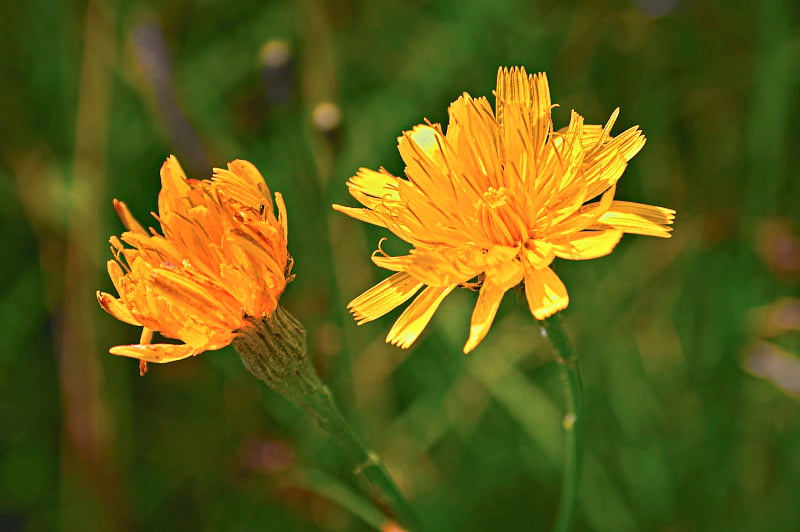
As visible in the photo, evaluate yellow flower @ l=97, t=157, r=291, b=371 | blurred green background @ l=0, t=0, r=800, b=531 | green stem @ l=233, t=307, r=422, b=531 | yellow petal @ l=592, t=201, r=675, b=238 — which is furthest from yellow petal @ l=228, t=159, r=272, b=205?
blurred green background @ l=0, t=0, r=800, b=531

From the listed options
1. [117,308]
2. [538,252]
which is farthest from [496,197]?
[117,308]

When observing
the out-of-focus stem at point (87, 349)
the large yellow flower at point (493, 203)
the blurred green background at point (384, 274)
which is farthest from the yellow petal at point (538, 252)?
the out-of-focus stem at point (87, 349)

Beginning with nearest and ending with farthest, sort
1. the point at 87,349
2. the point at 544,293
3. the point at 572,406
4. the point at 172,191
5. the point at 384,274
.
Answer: the point at 544,293 → the point at 572,406 → the point at 172,191 → the point at 87,349 → the point at 384,274

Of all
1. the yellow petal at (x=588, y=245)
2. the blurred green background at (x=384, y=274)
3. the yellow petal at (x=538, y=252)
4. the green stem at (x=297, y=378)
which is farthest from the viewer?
the blurred green background at (x=384, y=274)

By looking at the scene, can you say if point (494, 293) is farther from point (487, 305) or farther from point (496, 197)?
point (496, 197)

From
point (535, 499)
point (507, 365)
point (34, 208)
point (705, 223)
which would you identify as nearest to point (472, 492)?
point (535, 499)

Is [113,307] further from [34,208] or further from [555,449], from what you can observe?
[34,208]

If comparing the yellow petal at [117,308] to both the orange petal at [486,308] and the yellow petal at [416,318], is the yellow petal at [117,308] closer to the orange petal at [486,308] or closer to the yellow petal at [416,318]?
the yellow petal at [416,318]
